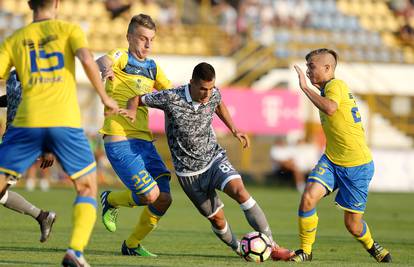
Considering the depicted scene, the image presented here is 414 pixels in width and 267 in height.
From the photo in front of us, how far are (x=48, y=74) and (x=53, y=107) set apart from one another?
28cm

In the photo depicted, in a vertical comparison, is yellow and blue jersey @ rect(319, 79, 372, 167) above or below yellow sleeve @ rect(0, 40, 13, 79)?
below

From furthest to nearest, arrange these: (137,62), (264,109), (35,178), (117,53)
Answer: (264,109)
(35,178)
(137,62)
(117,53)

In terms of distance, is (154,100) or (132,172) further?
(132,172)

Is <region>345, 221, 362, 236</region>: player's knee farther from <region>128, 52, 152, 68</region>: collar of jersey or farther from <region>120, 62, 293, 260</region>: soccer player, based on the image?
<region>128, 52, 152, 68</region>: collar of jersey

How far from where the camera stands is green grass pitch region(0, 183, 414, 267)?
9766mm

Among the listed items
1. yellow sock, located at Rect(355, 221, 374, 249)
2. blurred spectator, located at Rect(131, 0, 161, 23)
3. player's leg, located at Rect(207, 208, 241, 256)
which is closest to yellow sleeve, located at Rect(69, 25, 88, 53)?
player's leg, located at Rect(207, 208, 241, 256)

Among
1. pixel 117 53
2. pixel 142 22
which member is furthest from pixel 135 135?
pixel 142 22

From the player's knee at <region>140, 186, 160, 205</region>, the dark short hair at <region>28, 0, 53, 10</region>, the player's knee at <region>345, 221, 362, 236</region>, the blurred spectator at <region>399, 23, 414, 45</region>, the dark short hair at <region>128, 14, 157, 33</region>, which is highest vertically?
the dark short hair at <region>28, 0, 53, 10</region>

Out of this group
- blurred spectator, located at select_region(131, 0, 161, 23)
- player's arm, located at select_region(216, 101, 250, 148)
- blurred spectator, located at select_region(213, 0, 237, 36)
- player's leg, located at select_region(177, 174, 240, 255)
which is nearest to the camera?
player's leg, located at select_region(177, 174, 240, 255)

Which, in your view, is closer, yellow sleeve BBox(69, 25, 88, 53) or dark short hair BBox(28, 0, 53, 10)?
yellow sleeve BBox(69, 25, 88, 53)

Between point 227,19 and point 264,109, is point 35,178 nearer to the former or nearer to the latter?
point 264,109

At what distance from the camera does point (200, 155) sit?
32.4 ft

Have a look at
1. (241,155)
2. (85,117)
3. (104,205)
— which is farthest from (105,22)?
(104,205)

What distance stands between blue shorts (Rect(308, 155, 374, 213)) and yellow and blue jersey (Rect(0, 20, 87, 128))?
3335 mm
